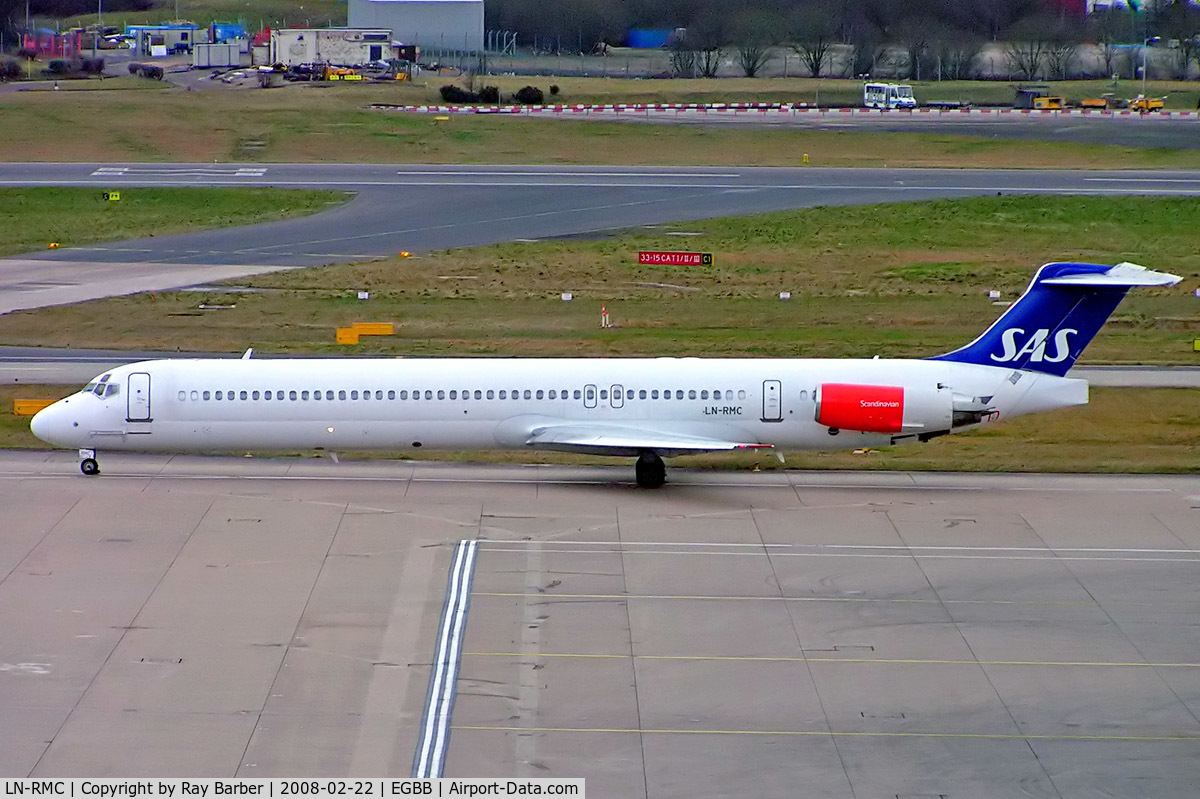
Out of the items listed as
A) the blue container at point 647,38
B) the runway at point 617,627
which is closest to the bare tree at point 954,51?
the blue container at point 647,38

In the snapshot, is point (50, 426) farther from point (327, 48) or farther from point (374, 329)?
point (327, 48)

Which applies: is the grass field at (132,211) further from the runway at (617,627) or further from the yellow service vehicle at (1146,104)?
the yellow service vehicle at (1146,104)

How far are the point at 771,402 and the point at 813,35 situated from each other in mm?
97558

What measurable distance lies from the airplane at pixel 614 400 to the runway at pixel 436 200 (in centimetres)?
2273

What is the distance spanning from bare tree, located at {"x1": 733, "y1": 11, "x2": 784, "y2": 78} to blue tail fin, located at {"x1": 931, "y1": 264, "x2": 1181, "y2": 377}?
96552 mm

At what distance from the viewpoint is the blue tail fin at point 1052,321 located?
1374 inches

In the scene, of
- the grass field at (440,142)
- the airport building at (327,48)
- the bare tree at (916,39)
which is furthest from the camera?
the airport building at (327,48)

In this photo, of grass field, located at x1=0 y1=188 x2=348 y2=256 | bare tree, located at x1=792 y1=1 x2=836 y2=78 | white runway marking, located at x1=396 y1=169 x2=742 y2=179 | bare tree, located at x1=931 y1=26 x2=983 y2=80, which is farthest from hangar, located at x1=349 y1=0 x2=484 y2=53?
grass field, located at x1=0 y1=188 x2=348 y2=256

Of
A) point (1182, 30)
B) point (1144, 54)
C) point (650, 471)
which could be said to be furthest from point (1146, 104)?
point (650, 471)

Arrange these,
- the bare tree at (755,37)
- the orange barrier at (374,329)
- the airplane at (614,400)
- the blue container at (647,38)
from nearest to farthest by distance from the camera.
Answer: the airplane at (614,400)
the orange barrier at (374,329)
the bare tree at (755,37)
the blue container at (647,38)

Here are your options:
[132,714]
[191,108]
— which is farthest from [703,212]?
[132,714]

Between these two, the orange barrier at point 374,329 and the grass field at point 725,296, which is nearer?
the grass field at point 725,296

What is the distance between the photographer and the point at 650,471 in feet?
117

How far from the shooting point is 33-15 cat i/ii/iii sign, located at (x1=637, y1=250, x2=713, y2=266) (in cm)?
6262
